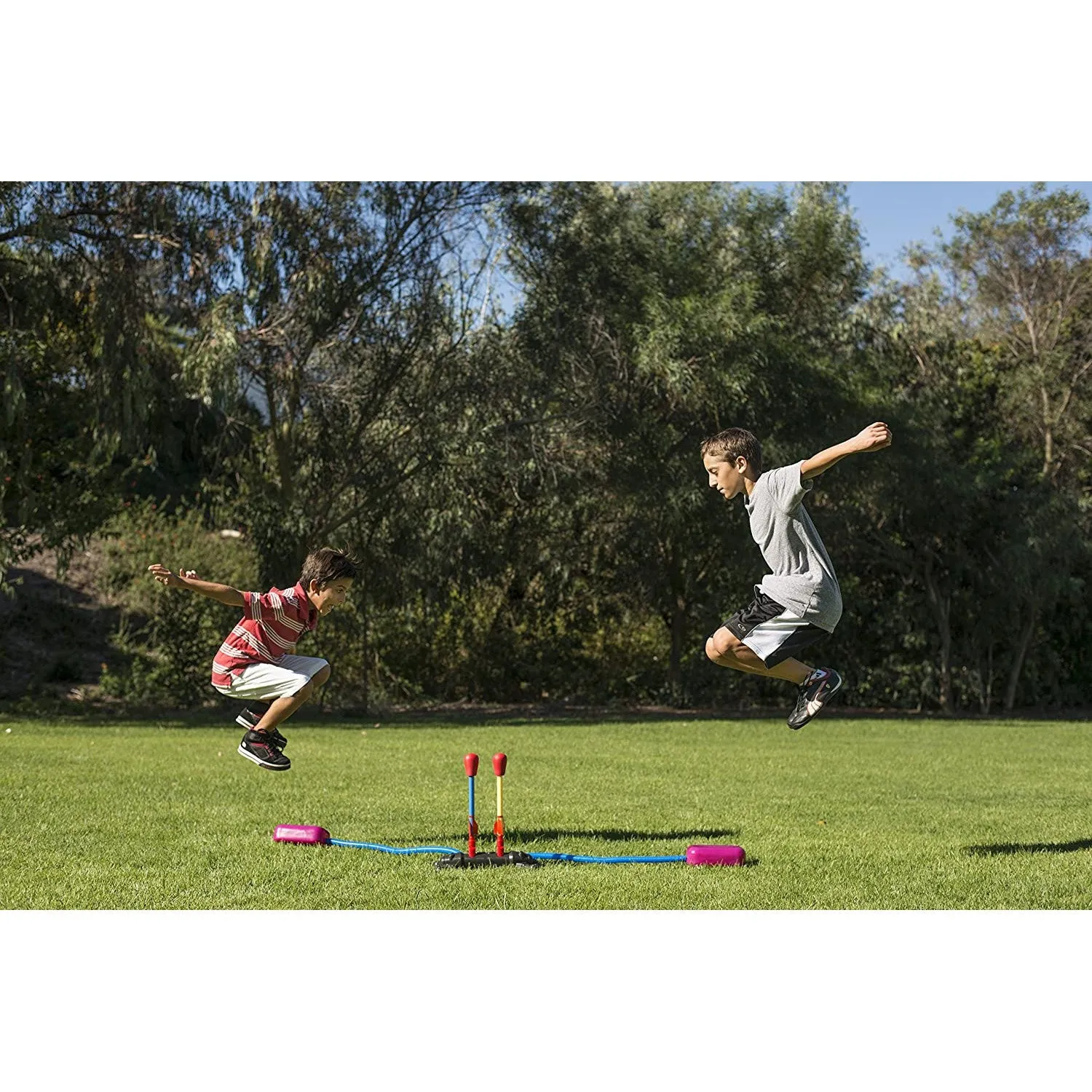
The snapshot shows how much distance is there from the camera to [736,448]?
6.78 meters

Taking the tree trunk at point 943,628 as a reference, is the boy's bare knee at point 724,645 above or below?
above

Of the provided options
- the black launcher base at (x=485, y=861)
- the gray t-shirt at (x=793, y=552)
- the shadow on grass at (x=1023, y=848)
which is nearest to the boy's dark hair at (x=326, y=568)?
the black launcher base at (x=485, y=861)

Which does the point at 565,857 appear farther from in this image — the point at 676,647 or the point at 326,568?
the point at 676,647

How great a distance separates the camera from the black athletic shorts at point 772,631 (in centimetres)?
679

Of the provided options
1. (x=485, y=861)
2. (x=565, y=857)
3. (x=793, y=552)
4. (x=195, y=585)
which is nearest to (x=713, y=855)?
(x=565, y=857)

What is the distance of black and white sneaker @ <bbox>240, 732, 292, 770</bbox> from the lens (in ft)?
22.6

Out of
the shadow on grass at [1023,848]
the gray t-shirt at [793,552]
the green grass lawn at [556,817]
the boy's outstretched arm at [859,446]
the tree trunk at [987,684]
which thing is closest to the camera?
the boy's outstretched arm at [859,446]

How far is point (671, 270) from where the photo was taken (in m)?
18.3

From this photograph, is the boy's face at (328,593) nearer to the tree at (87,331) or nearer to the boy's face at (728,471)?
the boy's face at (728,471)

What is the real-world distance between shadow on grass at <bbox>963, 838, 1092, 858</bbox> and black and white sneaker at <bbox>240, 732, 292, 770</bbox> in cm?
366

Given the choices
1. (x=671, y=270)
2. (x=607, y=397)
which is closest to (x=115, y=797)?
(x=607, y=397)

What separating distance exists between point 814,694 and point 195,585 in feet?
9.81

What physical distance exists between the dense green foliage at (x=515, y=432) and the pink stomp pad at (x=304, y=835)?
893 centimetres
